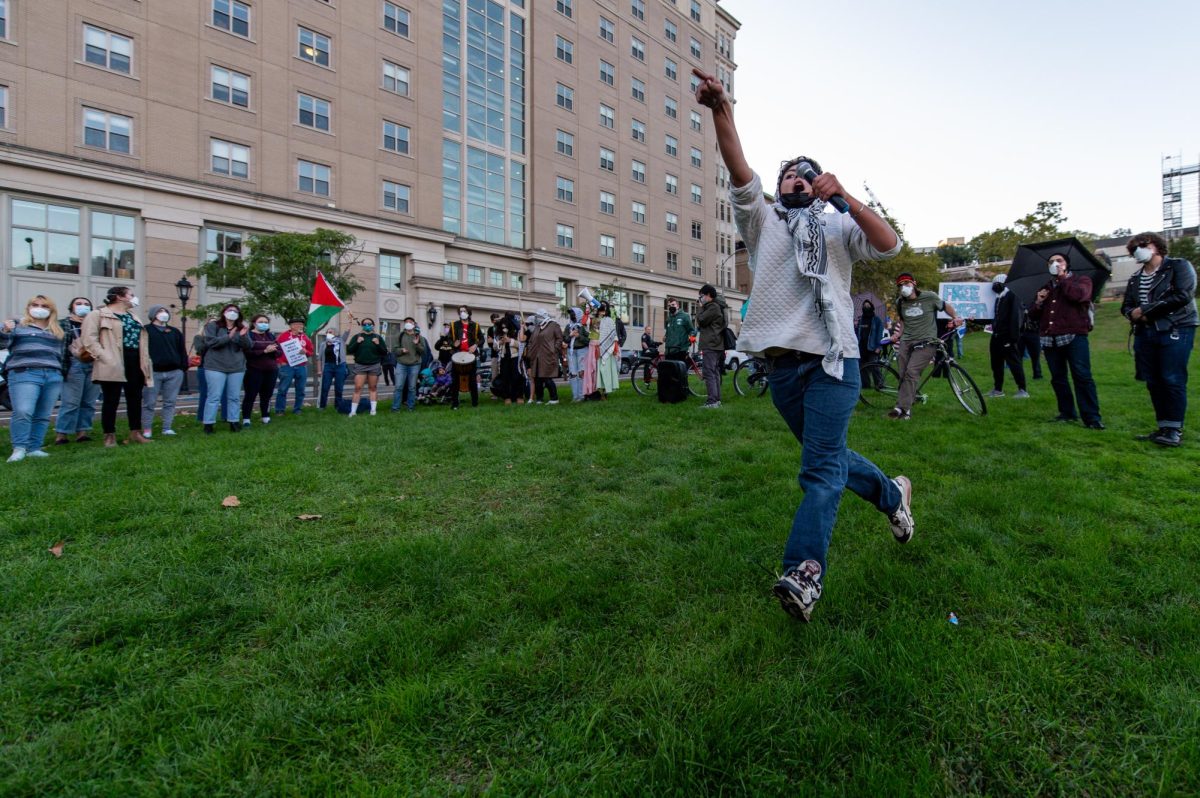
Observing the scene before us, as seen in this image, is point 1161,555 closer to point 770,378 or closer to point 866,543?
point 866,543

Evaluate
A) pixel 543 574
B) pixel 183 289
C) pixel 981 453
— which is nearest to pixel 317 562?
pixel 543 574

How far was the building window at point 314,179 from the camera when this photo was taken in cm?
2909

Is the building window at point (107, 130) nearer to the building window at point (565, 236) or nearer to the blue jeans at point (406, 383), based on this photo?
the blue jeans at point (406, 383)

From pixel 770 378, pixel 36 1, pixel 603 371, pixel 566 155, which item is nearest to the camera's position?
pixel 770 378

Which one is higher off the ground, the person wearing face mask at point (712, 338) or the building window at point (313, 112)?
the building window at point (313, 112)

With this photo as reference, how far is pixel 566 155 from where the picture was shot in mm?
41594

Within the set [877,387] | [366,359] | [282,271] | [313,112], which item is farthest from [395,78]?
[877,387]

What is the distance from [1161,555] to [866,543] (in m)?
1.46

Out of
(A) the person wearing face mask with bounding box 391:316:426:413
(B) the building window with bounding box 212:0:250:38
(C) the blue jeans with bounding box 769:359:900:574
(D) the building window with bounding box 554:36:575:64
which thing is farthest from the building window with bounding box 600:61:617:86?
(C) the blue jeans with bounding box 769:359:900:574

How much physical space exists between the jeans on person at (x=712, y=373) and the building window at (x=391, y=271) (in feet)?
88.3

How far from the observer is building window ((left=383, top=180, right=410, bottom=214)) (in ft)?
105

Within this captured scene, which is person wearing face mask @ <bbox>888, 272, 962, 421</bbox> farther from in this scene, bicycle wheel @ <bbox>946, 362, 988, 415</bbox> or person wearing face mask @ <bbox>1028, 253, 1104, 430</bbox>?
person wearing face mask @ <bbox>1028, 253, 1104, 430</bbox>

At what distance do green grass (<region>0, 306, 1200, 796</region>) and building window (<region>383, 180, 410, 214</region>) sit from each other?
102 feet

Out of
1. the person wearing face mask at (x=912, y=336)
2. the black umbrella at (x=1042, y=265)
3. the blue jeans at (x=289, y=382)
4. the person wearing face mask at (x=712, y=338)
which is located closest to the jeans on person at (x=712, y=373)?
the person wearing face mask at (x=712, y=338)
